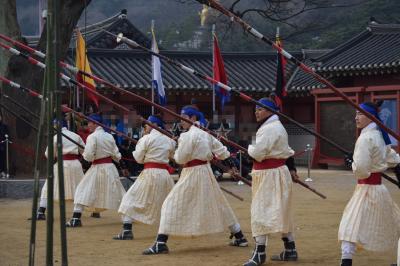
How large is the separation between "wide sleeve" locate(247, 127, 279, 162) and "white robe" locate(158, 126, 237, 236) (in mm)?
1042

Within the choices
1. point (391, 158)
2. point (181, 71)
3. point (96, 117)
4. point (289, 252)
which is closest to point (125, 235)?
point (96, 117)

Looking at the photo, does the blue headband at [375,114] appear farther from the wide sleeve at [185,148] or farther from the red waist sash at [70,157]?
the red waist sash at [70,157]

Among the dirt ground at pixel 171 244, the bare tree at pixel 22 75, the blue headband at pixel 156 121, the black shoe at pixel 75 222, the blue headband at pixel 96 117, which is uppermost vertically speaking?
the bare tree at pixel 22 75

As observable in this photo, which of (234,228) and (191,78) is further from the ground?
(191,78)

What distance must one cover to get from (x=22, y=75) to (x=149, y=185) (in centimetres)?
838

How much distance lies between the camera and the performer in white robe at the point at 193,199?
8.55 m

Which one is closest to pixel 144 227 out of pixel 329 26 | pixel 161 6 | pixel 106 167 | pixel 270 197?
pixel 106 167

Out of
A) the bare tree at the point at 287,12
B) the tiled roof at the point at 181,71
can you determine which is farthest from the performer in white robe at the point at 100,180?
the tiled roof at the point at 181,71

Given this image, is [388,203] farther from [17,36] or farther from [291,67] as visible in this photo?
[291,67]

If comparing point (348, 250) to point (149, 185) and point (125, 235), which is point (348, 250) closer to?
point (149, 185)

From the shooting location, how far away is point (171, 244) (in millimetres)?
9383

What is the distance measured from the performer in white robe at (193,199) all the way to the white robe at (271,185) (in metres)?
0.94

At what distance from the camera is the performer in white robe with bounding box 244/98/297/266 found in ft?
25.2

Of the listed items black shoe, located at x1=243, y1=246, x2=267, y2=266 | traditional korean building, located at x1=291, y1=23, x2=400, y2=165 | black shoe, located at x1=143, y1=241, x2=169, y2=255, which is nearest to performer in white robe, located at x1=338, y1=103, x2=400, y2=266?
black shoe, located at x1=243, y1=246, x2=267, y2=266
